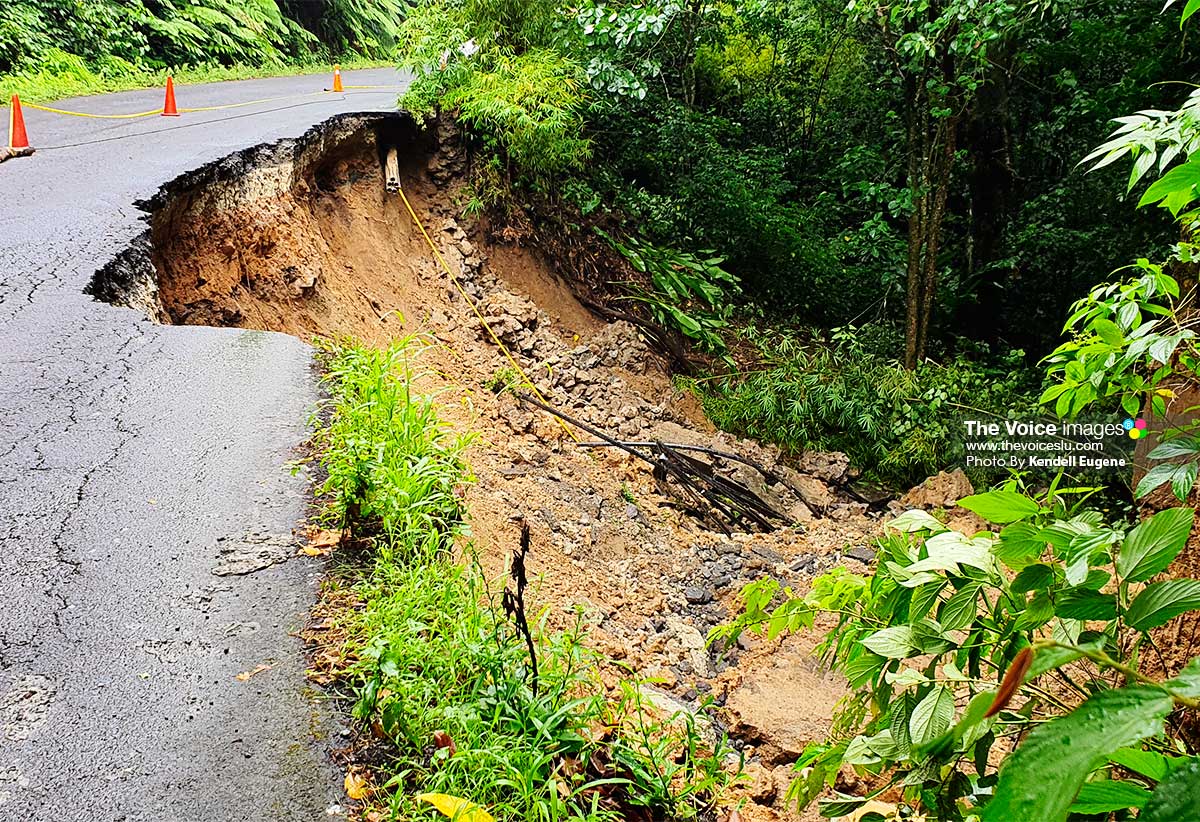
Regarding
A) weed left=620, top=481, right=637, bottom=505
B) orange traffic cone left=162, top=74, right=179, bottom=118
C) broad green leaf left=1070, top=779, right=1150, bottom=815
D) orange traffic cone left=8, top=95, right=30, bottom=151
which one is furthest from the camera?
orange traffic cone left=162, top=74, right=179, bottom=118

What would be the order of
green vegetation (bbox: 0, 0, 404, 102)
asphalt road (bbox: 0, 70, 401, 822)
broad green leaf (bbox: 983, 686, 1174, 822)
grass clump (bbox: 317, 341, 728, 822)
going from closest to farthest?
broad green leaf (bbox: 983, 686, 1174, 822) < asphalt road (bbox: 0, 70, 401, 822) < grass clump (bbox: 317, 341, 728, 822) < green vegetation (bbox: 0, 0, 404, 102)

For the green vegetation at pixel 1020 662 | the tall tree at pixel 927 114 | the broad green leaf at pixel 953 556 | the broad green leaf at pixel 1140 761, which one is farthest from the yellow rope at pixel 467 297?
the broad green leaf at pixel 1140 761

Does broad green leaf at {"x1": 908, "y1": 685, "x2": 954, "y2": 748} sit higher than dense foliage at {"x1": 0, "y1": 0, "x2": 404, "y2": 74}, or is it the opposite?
dense foliage at {"x1": 0, "y1": 0, "x2": 404, "y2": 74}

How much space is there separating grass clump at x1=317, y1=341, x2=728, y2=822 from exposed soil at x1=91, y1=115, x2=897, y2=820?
459mm

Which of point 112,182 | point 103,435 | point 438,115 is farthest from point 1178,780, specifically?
point 438,115

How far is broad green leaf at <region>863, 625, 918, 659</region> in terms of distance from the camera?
1308 millimetres

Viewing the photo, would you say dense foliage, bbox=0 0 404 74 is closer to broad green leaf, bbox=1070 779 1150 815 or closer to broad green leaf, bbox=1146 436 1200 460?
broad green leaf, bbox=1146 436 1200 460

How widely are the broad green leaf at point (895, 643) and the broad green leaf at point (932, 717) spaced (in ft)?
0.25

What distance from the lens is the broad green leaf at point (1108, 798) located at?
0.72 metres

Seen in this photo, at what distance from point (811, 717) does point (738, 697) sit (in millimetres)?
390

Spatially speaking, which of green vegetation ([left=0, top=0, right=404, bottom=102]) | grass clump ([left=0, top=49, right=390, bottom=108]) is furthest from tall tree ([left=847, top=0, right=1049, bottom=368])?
green vegetation ([left=0, top=0, right=404, bottom=102])

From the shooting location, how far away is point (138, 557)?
9.77 ft

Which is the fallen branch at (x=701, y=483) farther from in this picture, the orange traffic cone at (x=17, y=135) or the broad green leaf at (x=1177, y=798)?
the broad green leaf at (x=1177, y=798)

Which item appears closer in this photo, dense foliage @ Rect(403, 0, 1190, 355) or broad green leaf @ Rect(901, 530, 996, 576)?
broad green leaf @ Rect(901, 530, 996, 576)
